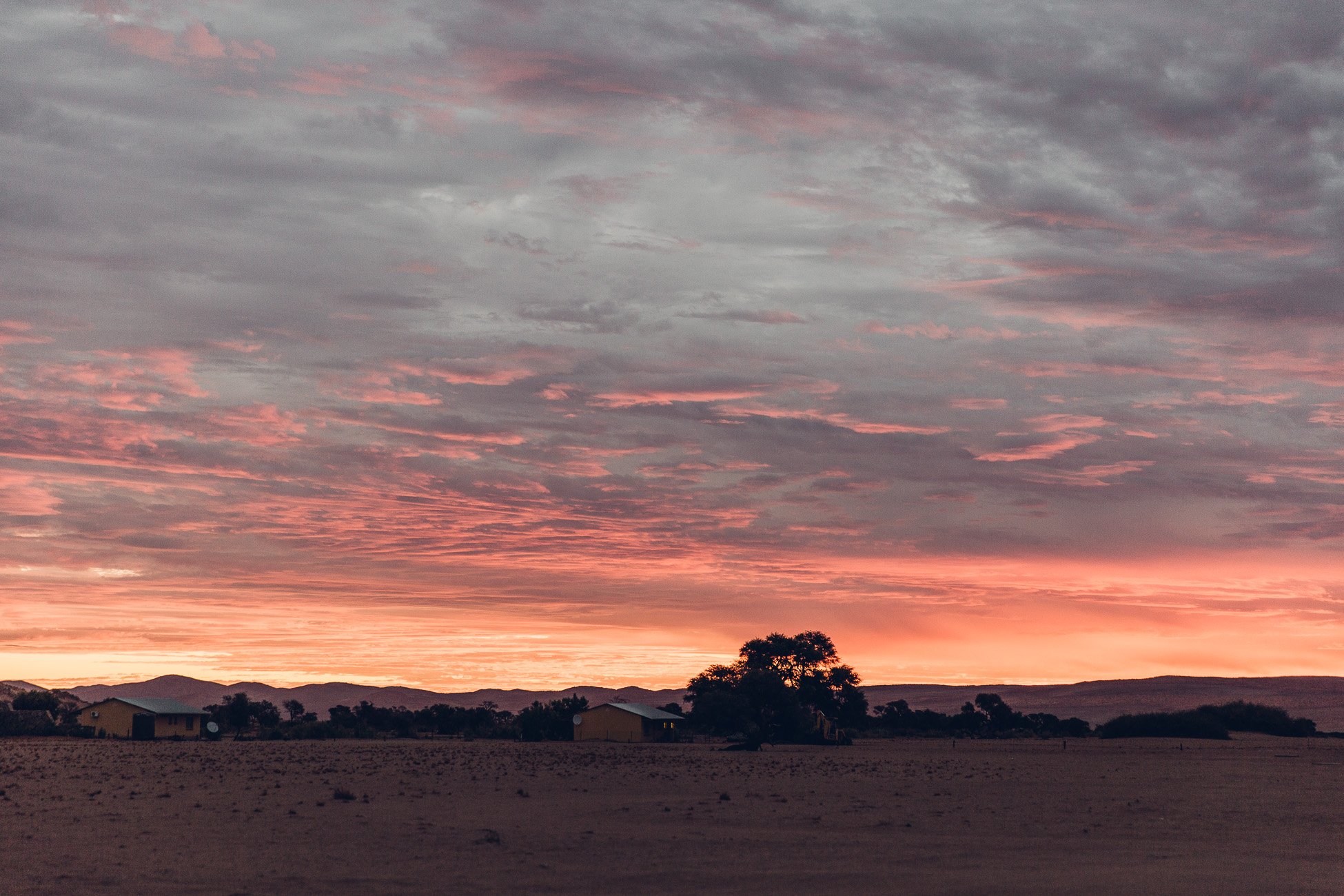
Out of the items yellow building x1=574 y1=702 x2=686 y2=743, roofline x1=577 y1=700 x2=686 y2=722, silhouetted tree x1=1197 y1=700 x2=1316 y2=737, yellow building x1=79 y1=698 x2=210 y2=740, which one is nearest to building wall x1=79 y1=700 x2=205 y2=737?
yellow building x1=79 y1=698 x2=210 y2=740

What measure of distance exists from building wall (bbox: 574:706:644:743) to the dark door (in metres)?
32.0

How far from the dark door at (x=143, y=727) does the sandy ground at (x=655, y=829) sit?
39.2 meters

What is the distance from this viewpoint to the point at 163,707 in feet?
310

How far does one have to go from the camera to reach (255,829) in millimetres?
25328

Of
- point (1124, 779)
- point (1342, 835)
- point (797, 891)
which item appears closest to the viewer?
point (797, 891)

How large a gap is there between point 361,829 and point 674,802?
1043 centimetres

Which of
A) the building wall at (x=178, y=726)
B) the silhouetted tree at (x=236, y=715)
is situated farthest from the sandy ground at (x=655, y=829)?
the silhouetted tree at (x=236, y=715)

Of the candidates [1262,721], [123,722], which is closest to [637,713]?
[123,722]

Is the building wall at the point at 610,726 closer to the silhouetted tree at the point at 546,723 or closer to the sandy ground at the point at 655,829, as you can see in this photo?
the silhouetted tree at the point at 546,723

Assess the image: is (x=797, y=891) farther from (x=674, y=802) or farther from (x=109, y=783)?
(x=109, y=783)

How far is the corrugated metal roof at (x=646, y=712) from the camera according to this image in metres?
96.0

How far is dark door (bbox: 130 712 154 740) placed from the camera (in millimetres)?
90250

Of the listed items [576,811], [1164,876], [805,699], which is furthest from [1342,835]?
[805,699]

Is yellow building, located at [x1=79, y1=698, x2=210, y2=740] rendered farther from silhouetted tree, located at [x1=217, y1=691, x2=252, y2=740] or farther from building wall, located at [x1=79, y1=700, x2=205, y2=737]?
silhouetted tree, located at [x1=217, y1=691, x2=252, y2=740]
